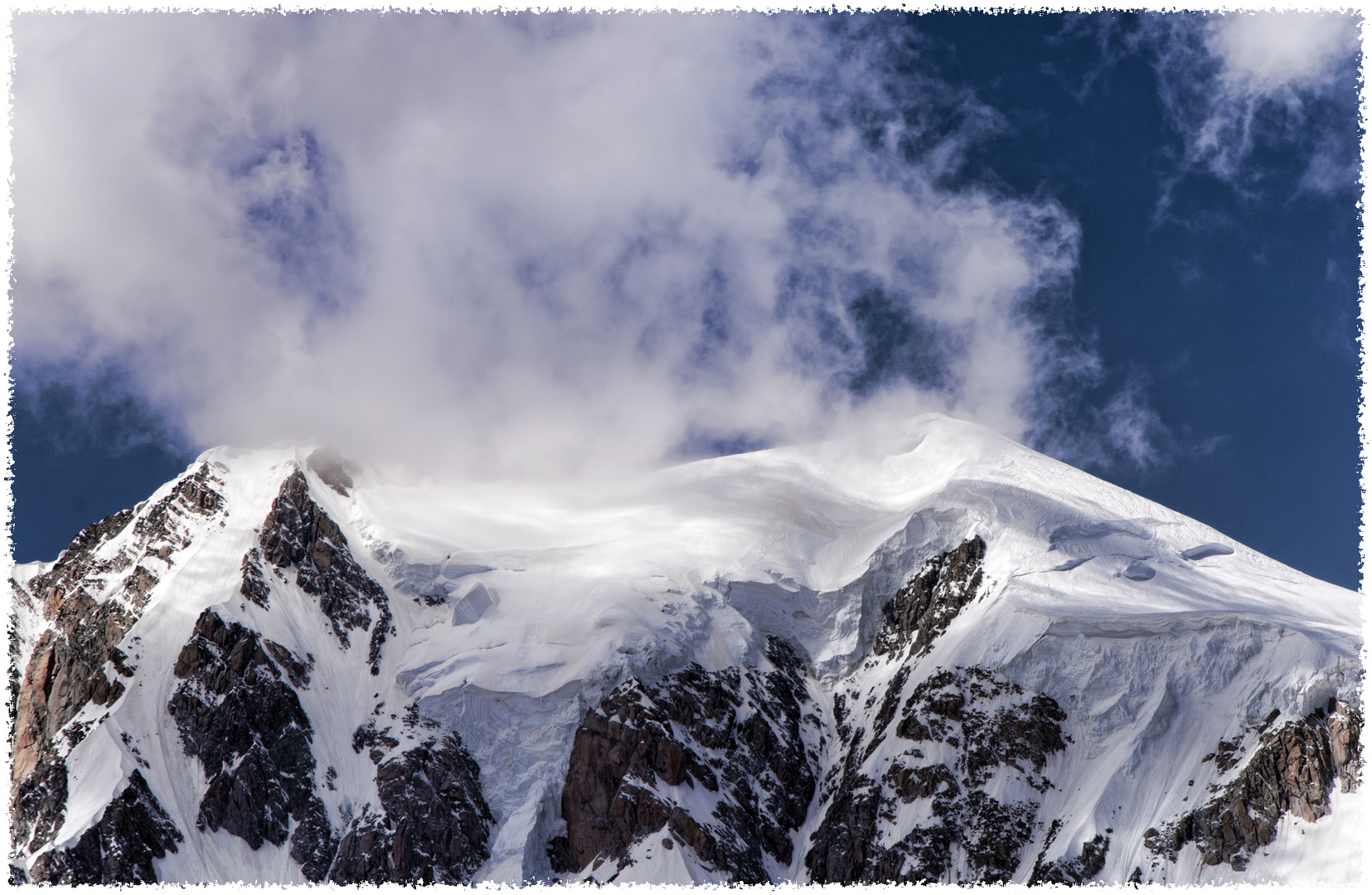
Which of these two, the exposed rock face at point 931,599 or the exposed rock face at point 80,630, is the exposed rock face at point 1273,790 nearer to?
the exposed rock face at point 931,599

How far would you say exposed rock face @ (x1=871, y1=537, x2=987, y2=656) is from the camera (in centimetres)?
17075

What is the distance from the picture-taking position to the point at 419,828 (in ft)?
472

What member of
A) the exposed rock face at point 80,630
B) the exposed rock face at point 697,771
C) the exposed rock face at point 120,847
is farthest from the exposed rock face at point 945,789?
the exposed rock face at point 80,630

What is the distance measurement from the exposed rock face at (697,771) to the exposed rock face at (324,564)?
130 ft

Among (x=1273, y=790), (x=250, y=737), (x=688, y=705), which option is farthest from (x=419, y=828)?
(x=1273, y=790)

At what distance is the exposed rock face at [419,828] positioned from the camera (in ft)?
461

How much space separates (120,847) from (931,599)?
358 ft

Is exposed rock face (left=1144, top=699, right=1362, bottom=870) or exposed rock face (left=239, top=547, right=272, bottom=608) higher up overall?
exposed rock face (left=239, top=547, right=272, bottom=608)

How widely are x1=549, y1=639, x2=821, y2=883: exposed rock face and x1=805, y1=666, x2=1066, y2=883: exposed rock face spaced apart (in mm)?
6636

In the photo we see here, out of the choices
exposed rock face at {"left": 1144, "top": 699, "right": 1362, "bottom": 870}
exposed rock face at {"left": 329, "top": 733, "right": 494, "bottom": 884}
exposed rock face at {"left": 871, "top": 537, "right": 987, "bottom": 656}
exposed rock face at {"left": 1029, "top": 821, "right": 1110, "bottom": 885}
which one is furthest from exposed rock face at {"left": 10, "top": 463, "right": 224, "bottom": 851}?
exposed rock face at {"left": 1144, "top": 699, "right": 1362, "bottom": 870}

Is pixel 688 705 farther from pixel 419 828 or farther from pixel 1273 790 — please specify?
pixel 1273 790

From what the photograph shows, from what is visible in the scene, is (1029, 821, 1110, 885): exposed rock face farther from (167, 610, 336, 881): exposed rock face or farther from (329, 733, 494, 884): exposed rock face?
(167, 610, 336, 881): exposed rock face

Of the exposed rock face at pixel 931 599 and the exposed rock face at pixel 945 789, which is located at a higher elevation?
the exposed rock face at pixel 931 599

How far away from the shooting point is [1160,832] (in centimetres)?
12950
